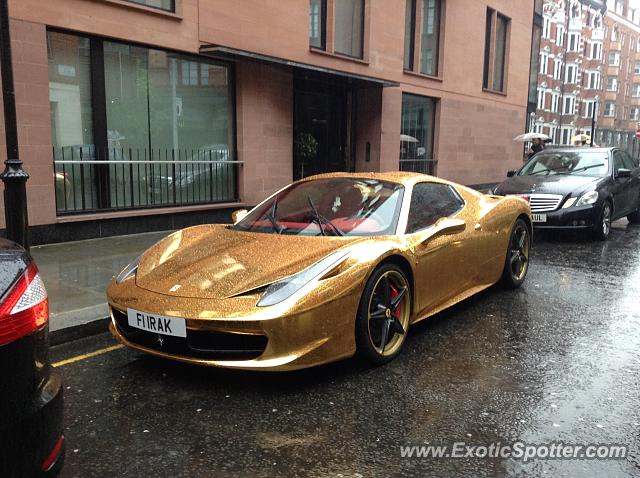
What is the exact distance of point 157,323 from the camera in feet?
11.7

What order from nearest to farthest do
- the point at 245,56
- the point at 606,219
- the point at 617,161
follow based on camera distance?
the point at 606,219 < the point at 245,56 < the point at 617,161

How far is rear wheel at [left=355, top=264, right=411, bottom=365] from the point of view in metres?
3.85

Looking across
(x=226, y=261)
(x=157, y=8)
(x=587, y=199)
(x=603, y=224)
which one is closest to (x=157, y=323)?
(x=226, y=261)

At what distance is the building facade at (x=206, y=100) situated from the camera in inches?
327

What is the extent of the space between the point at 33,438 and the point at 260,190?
32.1ft

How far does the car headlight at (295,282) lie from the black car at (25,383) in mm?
1446

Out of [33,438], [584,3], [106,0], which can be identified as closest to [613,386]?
[33,438]

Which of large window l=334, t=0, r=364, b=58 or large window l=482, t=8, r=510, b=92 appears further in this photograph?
large window l=482, t=8, r=510, b=92

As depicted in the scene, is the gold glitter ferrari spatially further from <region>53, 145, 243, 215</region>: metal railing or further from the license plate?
<region>53, 145, 243, 215</region>: metal railing

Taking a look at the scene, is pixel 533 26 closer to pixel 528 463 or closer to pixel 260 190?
pixel 260 190

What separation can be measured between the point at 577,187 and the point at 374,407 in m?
7.47

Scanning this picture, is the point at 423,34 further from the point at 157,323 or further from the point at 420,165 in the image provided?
the point at 157,323

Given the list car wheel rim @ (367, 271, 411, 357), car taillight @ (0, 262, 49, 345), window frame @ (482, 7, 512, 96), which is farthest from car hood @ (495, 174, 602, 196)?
window frame @ (482, 7, 512, 96)

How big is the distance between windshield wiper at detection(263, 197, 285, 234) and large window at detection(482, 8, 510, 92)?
17.2m
